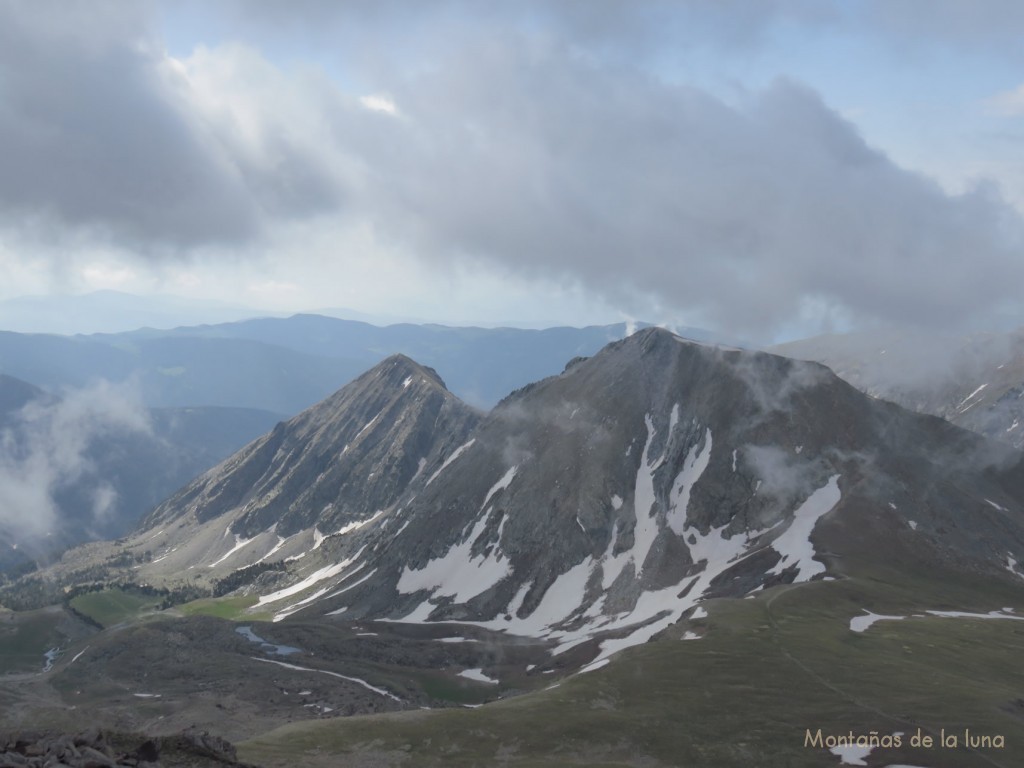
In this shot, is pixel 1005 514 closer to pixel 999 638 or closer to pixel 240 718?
pixel 999 638

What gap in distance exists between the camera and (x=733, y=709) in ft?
268

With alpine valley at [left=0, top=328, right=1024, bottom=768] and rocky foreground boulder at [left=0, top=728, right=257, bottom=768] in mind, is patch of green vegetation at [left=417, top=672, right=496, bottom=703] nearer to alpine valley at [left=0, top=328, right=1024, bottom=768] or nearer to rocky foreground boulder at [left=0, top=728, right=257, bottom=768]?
alpine valley at [left=0, top=328, right=1024, bottom=768]

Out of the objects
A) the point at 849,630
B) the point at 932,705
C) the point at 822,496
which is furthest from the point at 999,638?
the point at 822,496

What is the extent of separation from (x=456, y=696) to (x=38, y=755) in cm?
11004

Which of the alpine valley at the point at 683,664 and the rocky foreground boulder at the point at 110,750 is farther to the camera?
the alpine valley at the point at 683,664

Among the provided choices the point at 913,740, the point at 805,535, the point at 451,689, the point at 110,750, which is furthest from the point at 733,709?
the point at 805,535

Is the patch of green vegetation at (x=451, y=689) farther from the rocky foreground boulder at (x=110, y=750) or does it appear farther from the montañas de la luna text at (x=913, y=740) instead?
the rocky foreground boulder at (x=110, y=750)

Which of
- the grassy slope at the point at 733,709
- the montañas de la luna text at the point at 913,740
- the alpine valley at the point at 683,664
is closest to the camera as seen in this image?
the montañas de la luna text at the point at 913,740

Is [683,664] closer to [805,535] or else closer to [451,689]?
[451,689]

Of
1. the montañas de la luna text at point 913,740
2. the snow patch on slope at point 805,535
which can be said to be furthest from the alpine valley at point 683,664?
the snow patch on slope at point 805,535

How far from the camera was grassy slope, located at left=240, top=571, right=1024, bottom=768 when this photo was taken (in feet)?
238

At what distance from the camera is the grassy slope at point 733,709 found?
238 feet

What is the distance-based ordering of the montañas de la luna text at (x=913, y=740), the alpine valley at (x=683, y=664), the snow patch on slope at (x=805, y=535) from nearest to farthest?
the montañas de la luna text at (x=913, y=740) < the alpine valley at (x=683, y=664) < the snow patch on slope at (x=805, y=535)

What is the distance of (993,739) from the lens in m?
68.9
